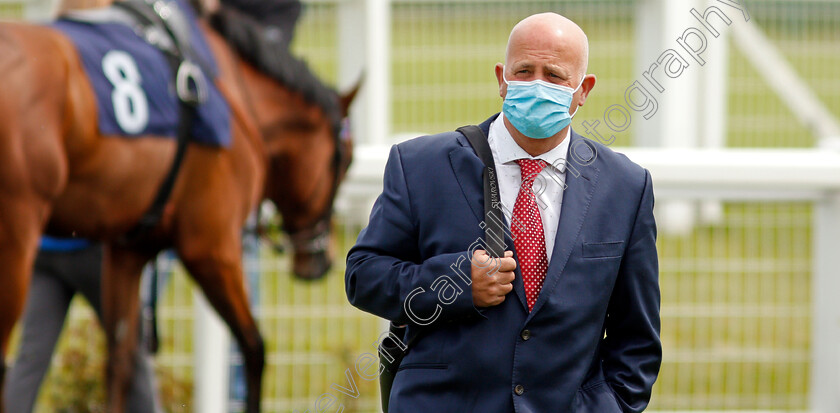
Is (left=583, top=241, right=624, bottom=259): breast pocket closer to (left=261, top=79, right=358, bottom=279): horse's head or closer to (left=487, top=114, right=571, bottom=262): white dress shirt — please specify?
(left=487, top=114, right=571, bottom=262): white dress shirt

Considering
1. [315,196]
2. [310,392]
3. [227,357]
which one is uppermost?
[315,196]

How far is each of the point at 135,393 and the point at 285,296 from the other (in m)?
1.08

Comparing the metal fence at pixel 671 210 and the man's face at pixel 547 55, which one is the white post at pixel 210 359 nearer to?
the metal fence at pixel 671 210

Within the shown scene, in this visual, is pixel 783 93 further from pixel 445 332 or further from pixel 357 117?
pixel 445 332

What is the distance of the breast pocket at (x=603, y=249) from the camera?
6.30 feet

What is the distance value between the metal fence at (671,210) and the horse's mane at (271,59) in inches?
9.8

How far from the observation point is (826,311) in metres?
3.52

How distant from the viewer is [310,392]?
4340 mm

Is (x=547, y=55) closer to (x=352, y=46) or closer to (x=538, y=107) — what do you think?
(x=538, y=107)

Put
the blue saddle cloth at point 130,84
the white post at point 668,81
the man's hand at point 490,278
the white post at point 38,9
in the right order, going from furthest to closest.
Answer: the white post at point 668,81 < the white post at point 38,9 < the blue saddle cloth at point 130,84 < the man's hand at point 490,278

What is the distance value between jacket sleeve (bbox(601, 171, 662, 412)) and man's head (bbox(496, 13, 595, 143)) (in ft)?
0.83

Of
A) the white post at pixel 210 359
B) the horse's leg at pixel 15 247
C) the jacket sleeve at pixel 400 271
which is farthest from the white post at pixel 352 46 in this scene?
the jacket sleeve at pixel 400 271

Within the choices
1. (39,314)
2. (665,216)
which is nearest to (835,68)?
(665,216)

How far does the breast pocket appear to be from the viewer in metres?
1.92
